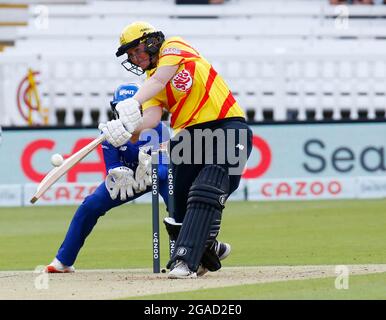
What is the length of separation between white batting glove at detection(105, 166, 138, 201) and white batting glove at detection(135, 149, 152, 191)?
13 centimetres

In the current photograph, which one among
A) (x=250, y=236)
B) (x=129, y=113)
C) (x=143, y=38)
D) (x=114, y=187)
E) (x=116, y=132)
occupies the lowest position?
(x=250, y=236)

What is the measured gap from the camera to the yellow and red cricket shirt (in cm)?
842

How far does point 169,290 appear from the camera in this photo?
773cm

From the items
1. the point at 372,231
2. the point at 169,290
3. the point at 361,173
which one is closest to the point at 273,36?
the point at 361,173

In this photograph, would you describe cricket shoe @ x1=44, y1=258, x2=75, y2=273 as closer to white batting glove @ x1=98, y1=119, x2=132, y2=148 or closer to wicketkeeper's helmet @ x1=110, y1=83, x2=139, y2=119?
wicketkeeper's helmet @ x1=110, y1=83, x2=139, y2=119

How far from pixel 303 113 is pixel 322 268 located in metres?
11.0

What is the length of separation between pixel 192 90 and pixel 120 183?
1.28 m

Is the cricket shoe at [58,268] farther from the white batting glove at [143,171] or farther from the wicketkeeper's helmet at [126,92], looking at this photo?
the wicketkeeper's helmet at [126,92]

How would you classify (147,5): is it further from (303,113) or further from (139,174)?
(139,174)

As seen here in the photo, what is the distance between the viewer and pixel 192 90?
332 inches

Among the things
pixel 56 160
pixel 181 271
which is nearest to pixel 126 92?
pixel 56 160

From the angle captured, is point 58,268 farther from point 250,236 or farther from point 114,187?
point 250,236

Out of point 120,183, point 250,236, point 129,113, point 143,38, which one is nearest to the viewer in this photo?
point 129,113

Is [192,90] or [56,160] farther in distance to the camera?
[56,160]
